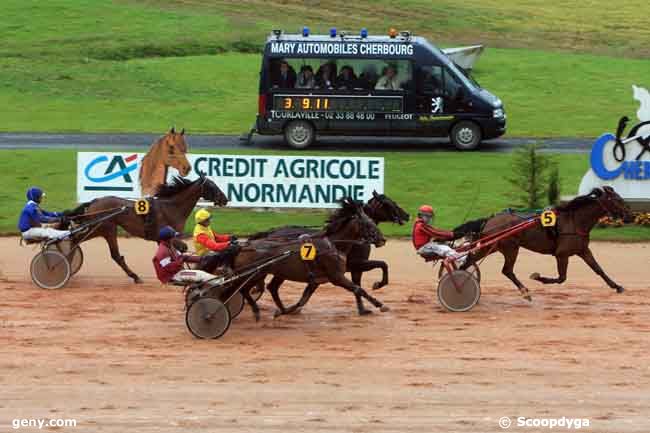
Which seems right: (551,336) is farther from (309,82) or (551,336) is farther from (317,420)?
(309,82)

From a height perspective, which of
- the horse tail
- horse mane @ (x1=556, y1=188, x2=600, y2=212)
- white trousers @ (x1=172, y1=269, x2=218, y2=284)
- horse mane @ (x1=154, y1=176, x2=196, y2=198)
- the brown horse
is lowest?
white trousers @ (x1=172, y1=269, x2=218, y2=284)

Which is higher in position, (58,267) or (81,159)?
(81,159)

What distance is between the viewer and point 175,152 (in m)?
19.2

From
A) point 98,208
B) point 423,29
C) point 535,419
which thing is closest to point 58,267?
point 98,208

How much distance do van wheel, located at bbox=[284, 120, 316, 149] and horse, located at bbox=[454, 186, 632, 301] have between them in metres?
10.8

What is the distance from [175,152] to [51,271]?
396cm

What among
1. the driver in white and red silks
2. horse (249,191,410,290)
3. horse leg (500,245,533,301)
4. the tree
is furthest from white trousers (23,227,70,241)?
the tree

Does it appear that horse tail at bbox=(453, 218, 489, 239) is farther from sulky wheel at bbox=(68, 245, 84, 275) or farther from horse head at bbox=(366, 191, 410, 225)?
sulky wheel at bbox=(68, 245, 84, 275)

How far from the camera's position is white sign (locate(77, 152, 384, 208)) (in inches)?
768

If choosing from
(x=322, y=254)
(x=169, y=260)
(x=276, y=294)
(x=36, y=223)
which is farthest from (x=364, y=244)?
(x=36, y=223)

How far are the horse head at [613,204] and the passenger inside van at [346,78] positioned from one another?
10.8 meters

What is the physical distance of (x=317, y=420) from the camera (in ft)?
34.9

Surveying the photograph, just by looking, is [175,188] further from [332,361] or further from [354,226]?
[332,361]

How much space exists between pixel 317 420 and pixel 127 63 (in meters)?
26.4
